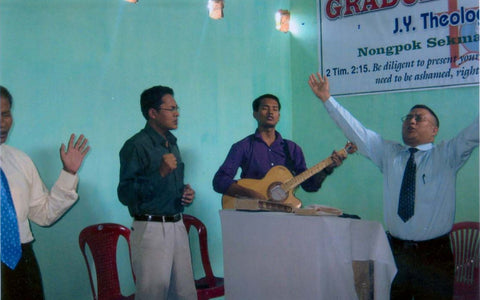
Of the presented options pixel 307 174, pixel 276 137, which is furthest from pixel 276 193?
pixel 276 137

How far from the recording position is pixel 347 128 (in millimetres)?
4223

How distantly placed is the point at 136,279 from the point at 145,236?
309mm

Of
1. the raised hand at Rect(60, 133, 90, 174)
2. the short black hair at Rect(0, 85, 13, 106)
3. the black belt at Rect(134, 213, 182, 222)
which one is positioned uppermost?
the short black hair at Rect(0, 85, 13, 106)

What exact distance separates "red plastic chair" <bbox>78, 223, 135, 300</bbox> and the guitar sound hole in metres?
1.08

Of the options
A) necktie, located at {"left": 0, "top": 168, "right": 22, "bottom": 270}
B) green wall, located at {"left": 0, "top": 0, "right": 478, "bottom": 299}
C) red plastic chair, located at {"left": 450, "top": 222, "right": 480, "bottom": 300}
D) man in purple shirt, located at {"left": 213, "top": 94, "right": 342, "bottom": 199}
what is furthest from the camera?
man in purple shirt, located at {"left": 213, "top": 94, "right": 342, "bottom": 199}

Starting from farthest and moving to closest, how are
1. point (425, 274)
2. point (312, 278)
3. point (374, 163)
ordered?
point (374, 163), point (425, 274), point (312, 278)

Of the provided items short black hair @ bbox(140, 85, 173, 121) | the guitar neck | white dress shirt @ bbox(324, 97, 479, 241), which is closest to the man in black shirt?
short black hair @ bbox(140, 85, 173, 121)

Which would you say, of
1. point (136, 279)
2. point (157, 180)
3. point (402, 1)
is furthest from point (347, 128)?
point (136, 279)

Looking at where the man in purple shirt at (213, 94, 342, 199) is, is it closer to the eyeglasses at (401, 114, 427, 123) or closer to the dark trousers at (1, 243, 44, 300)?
the eyeglasses at (401, 114, 427, 123)

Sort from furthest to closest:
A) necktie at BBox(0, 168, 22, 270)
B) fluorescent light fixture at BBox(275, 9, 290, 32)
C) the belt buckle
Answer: fluorescent light fixture at BBox(275, 9, 290, 32)
the belt buckle
necktie at BBox(0, 168, 22, 270)

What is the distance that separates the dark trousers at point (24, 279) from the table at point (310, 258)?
51.5 inches

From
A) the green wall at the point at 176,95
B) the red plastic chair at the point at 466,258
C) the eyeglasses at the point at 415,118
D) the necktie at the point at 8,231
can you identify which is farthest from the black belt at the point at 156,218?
the red plastic chair at the point at 466,258

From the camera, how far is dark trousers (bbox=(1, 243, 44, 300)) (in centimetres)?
350

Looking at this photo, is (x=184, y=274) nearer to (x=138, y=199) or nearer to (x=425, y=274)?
(x=138, y=199)
